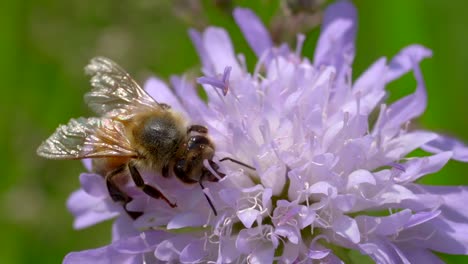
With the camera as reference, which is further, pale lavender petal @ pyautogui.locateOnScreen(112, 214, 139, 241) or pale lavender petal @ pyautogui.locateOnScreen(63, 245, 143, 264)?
pale lavender petal @ pyautogui.locateOnScreen(112, 214, 139, 241)

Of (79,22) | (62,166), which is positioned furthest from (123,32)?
(62,166)

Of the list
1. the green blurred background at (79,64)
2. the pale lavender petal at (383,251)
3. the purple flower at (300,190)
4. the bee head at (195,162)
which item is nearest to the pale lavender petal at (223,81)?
the purple flower at (300,190)

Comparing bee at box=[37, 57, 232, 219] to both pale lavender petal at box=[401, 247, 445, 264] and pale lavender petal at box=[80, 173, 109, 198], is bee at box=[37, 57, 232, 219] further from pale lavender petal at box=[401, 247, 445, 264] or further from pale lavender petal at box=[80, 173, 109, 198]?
pale lavender petal at box=[401, 247, 445, 264]

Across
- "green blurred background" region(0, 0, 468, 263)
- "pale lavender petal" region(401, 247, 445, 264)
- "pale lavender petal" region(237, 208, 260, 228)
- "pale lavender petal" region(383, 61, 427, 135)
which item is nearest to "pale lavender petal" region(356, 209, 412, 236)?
"pale lavender petal" region(401, 247, 445, 264)

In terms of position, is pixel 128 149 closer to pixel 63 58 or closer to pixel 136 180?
pixel 136 180

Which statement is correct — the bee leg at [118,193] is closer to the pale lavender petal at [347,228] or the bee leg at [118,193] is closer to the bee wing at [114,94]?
the bee wing at [114,94]
